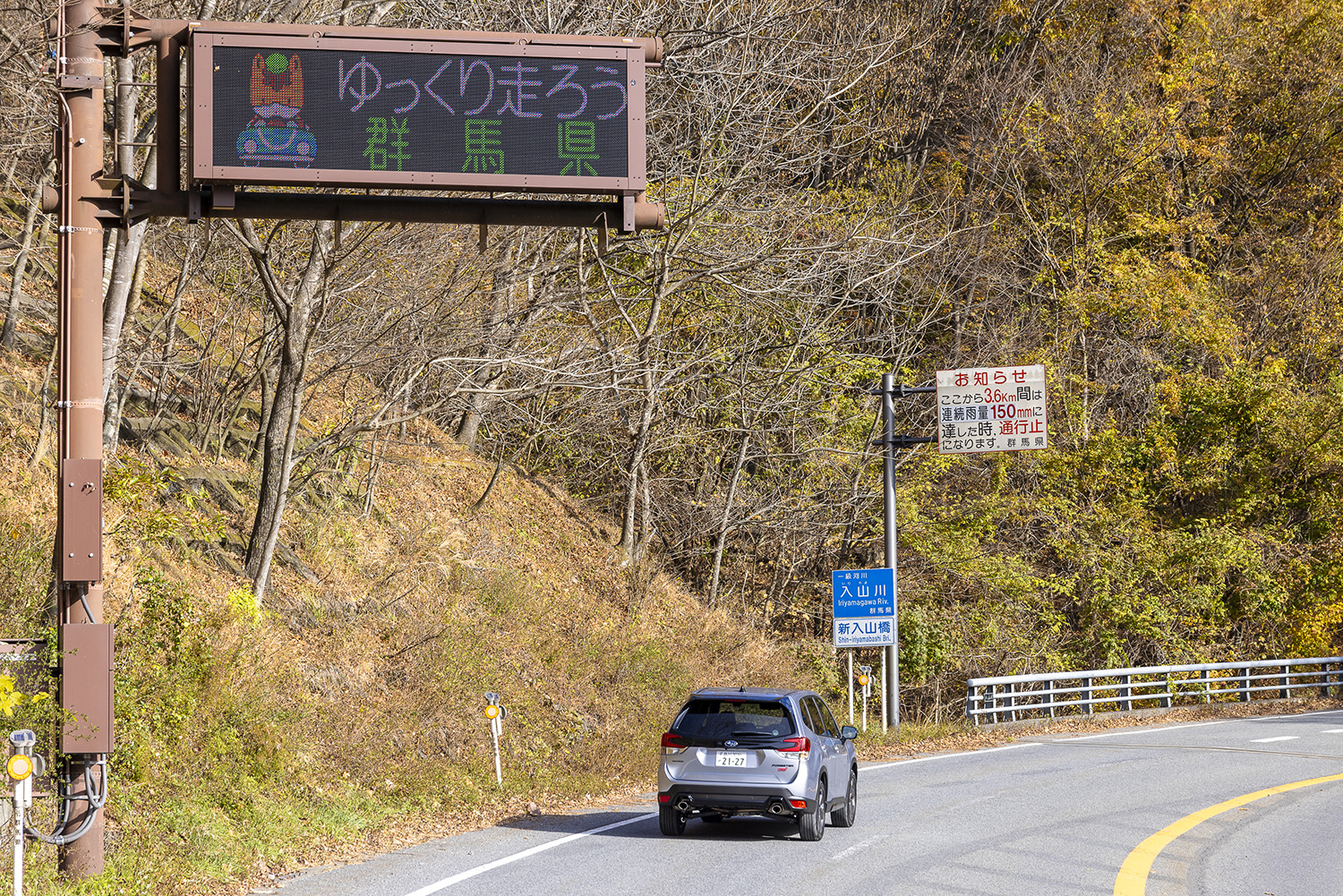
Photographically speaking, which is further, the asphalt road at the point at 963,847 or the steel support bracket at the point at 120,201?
the asphalt road at the point at 963,847

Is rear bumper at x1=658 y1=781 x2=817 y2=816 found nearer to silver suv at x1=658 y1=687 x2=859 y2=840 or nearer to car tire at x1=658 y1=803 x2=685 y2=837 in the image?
silver suv at x1=658 y1=687 x2=859 y2=840

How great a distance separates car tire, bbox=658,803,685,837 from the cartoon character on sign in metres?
7.39

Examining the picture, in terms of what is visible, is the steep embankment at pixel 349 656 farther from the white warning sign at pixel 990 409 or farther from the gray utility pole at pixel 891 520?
the white warning sign at pixel 990 409

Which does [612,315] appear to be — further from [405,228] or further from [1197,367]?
[1197,367]

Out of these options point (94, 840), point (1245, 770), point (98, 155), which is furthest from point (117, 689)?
point (1245, 770)

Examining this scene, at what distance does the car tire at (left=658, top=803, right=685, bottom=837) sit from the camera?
1357 cm

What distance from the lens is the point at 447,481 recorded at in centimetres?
2831

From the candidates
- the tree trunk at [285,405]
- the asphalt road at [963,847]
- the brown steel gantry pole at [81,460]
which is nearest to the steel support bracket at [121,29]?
the brown steel gantry pole at [81,460]

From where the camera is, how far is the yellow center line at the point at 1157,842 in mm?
11184

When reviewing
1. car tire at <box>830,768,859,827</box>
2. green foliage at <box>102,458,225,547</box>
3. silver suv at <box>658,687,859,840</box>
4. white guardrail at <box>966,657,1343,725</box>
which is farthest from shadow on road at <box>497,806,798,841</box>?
white guardrail at <box>966,657,1343,725</box>

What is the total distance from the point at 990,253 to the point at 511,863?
32.1 metres

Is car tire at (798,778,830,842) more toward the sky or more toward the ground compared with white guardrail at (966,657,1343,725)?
more toward the sky

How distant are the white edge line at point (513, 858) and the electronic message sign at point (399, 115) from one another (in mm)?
5331

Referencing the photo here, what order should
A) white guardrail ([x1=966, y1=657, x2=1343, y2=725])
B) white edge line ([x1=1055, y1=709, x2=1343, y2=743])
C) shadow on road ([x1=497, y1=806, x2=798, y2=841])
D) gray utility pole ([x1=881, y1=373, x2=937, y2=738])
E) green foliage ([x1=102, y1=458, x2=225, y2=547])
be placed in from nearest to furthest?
1. green foliage ([x1=102, y1=458, x2=225, y2=547])
2. shadow on road ([x1=497, y1=806, x2=798, y2=841])
3. gray utility pole ([x1=881, y1=373, x2=937, y2=738])
4. white edge line ([x1=1055, y1=709, x2=1343, y2=743])
5. white guardrail ([x1=966, y1=657, x2=1343, y2=725])
